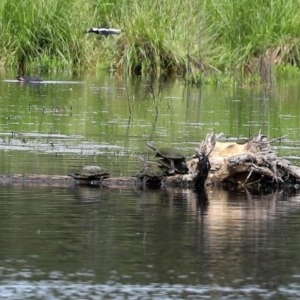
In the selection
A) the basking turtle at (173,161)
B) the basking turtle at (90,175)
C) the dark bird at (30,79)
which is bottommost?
the basking turtle at (90,175)

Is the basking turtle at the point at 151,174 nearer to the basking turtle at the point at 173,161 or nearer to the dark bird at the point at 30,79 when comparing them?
the basking turtle at the point at 173,161

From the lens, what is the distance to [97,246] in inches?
378

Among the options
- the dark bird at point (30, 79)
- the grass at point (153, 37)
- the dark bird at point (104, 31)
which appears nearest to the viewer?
the dark bird at point (30, 79)

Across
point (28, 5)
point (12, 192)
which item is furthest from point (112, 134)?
point (28, 5)

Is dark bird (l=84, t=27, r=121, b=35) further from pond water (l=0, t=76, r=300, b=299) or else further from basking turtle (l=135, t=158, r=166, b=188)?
basking turtle (l=135, t=158, r=166, b=188)

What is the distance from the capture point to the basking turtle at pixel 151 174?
12922 mm

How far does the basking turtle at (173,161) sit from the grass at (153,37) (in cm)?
1921

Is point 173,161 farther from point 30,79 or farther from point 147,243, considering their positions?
point 30,79

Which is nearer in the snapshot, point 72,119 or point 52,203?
point 52,203

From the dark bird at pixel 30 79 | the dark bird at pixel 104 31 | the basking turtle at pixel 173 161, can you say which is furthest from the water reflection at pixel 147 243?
the dark bird at pixel 104 31

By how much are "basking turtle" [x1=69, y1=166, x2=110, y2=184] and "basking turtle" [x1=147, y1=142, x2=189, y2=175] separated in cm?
56

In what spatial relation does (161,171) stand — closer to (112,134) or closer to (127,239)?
(127,239)

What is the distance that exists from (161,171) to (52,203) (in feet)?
5.85

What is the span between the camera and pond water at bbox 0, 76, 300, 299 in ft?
27.7
